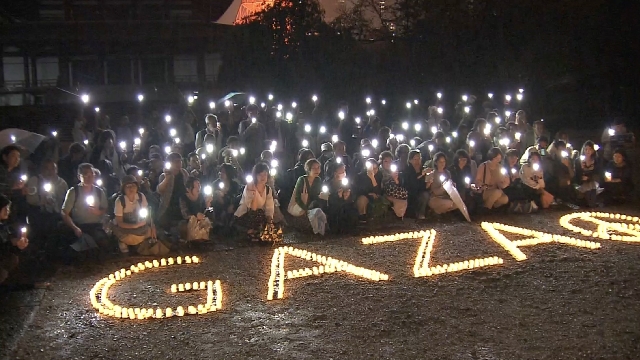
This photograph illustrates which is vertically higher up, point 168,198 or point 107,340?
point 168,198

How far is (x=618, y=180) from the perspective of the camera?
33.8 ft

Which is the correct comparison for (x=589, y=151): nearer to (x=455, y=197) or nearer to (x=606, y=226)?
(x=606, y=226)

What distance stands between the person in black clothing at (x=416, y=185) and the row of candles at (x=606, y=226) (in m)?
1.92

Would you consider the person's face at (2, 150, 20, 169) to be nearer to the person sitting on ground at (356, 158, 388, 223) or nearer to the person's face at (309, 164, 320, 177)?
the person's face at (309, 164, 320, 177)

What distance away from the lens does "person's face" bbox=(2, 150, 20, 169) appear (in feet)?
25.9

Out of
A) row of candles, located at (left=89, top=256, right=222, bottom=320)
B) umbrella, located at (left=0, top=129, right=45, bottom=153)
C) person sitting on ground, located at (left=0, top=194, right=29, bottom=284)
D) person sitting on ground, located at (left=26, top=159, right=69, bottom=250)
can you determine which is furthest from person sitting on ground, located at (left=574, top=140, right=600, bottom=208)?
umbrella, located at (left=0, top=129, right=45, bottom=153)

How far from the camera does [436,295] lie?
6422 millimetres

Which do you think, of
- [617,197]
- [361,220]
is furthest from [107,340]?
[617,197]

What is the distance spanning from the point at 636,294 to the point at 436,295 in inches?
75.7

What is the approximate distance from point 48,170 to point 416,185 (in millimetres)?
5085

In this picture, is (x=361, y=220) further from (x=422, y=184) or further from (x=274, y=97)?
(x=274, y=97)

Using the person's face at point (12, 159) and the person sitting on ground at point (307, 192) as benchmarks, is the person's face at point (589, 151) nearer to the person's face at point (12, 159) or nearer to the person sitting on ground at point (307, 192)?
the person sitting on ground at point (307, 192)

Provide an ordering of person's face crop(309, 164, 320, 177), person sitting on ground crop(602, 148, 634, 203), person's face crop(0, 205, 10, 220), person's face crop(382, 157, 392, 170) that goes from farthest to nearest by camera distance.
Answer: person sitting on ground crop(602, 148, 634, 203)
person's face crop(382, 157, 392, 170)
person's face crop(309, 164, 320, 177)
person's face crop(0, 205, 10, 220)

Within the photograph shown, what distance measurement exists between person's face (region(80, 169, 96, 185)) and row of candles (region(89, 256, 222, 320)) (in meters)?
1.31
